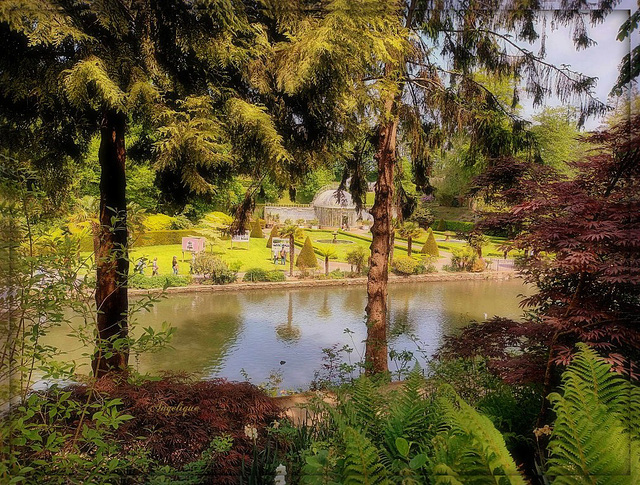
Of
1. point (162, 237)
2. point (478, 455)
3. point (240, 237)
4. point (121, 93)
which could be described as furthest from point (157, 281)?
point (478, 455)

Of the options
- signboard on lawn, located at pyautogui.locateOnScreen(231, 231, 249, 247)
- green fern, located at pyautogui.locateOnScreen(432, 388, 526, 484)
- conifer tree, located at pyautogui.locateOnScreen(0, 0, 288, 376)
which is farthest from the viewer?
signboard on lawn, located at pyautogui.locateOnScreen(231, 231, 249, 247)

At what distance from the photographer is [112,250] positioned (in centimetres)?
153

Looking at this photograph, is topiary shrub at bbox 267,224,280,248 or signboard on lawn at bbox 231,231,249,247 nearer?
signboard on lawn at bbox 231,231,249,247

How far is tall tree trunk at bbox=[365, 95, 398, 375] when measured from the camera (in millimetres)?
2568

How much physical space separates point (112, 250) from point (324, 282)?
133 centimetres

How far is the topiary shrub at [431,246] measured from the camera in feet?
6.96

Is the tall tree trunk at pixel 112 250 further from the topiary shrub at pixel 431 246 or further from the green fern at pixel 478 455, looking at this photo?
the topiary shrub at pixel 431 246

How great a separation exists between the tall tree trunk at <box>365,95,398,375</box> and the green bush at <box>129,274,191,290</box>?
3.82ft

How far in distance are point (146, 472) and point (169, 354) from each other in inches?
22.2

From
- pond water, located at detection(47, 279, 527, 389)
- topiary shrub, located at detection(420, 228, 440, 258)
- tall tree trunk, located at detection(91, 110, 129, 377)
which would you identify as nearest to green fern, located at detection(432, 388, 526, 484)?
tall tree trunk, located at detection(91, 110, 129, 377)

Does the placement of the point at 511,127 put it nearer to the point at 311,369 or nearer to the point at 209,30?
the point at 209,30

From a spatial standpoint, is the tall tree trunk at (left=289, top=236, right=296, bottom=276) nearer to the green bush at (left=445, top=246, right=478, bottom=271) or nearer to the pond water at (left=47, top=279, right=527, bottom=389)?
the pond water at (left=47, top=279, right=527, bottom=389)

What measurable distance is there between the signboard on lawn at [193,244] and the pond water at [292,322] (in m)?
0.22

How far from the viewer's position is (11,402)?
4.02 feet
